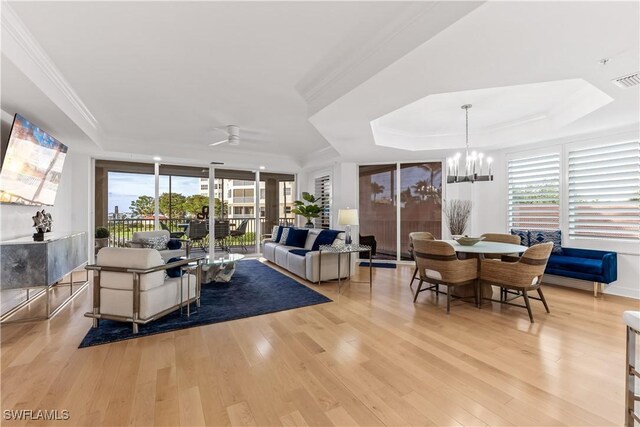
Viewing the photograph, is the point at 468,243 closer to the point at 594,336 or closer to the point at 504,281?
the point at 504,281

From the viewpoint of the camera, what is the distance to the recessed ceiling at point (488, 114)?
3414 millimetres

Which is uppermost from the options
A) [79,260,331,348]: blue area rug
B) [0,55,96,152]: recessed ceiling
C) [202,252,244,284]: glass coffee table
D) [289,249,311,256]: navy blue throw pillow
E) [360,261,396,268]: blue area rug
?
[0,55,96,152]: recessed ceiling

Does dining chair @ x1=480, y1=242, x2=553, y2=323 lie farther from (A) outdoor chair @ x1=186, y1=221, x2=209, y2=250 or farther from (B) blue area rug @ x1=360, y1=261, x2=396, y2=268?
(A) outdoor chair @ x1=186, y1=221, x2=209, y2=250

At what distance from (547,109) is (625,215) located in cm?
191

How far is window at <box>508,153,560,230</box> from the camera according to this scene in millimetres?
4660

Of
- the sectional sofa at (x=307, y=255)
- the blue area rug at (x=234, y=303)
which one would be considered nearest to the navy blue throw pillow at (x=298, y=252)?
the sectional sofa at (x=307, y=255)

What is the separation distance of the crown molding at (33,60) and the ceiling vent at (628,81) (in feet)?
16.6

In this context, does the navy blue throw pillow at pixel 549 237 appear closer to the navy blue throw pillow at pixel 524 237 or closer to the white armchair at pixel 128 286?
the navy blue throw pillow at pixel 524 237

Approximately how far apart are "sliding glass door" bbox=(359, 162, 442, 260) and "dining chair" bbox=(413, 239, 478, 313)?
277cm

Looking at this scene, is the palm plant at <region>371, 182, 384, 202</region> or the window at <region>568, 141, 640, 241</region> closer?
the window at <region>568, 141, 640, 241</region>

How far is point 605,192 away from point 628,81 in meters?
2.33

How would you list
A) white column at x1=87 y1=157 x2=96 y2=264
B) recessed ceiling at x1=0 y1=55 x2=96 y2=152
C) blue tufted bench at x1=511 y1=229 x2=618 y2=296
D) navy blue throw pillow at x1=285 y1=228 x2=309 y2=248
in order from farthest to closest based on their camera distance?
navy blue throw pillow at x1=285 y1=228 x2=309 y2=248 → white column at x1=87 y1=157 x2=96 y2=264 → blue tufted bench at x1=511 y1=229 x2=618 y2=296 → recessed ceiling at x1=0 y1=55 x2=96 y2=152

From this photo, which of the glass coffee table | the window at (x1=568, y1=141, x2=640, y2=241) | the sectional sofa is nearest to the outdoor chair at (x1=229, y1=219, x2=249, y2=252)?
the sectional sofa

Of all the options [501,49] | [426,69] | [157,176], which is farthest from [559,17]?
[157,176]
